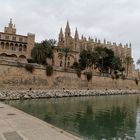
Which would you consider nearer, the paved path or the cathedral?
the paved path

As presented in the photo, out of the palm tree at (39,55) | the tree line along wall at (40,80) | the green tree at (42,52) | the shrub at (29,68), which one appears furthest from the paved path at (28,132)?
the green tree at (42,52)

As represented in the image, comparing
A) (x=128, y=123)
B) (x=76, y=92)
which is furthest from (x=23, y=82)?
(x=128, y=123)

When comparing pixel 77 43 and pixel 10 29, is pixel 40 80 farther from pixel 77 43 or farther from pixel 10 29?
pixel 77 43

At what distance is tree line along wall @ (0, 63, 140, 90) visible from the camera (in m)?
43.3

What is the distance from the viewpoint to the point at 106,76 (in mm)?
67375

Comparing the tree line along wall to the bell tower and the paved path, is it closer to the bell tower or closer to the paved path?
the paved path

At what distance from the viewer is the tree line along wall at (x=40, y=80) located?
43281 millimetres

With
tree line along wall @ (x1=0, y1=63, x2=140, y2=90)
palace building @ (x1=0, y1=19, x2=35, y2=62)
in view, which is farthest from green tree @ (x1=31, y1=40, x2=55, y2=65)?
tree line along wall @ (x1=0, y1=63, x2=140, y2=90)

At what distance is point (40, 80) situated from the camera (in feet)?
157

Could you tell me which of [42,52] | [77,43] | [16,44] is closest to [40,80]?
[42,52]

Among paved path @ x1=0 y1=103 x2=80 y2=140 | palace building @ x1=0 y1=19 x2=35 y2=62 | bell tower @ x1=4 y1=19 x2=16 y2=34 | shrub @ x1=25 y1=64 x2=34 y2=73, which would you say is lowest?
paved path @ x1=0 y1=103 x2=80 y2=140

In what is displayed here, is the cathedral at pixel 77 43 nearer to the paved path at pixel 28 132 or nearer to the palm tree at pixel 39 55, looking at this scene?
the palm tree at pixel 39 55

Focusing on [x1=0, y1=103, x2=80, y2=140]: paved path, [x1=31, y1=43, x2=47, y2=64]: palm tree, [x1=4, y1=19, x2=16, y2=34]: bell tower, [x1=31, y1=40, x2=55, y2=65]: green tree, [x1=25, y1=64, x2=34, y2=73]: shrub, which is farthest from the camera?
[x1=4, y1=19, x2=16, y2=34]: bell tower

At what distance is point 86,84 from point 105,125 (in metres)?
39.6
